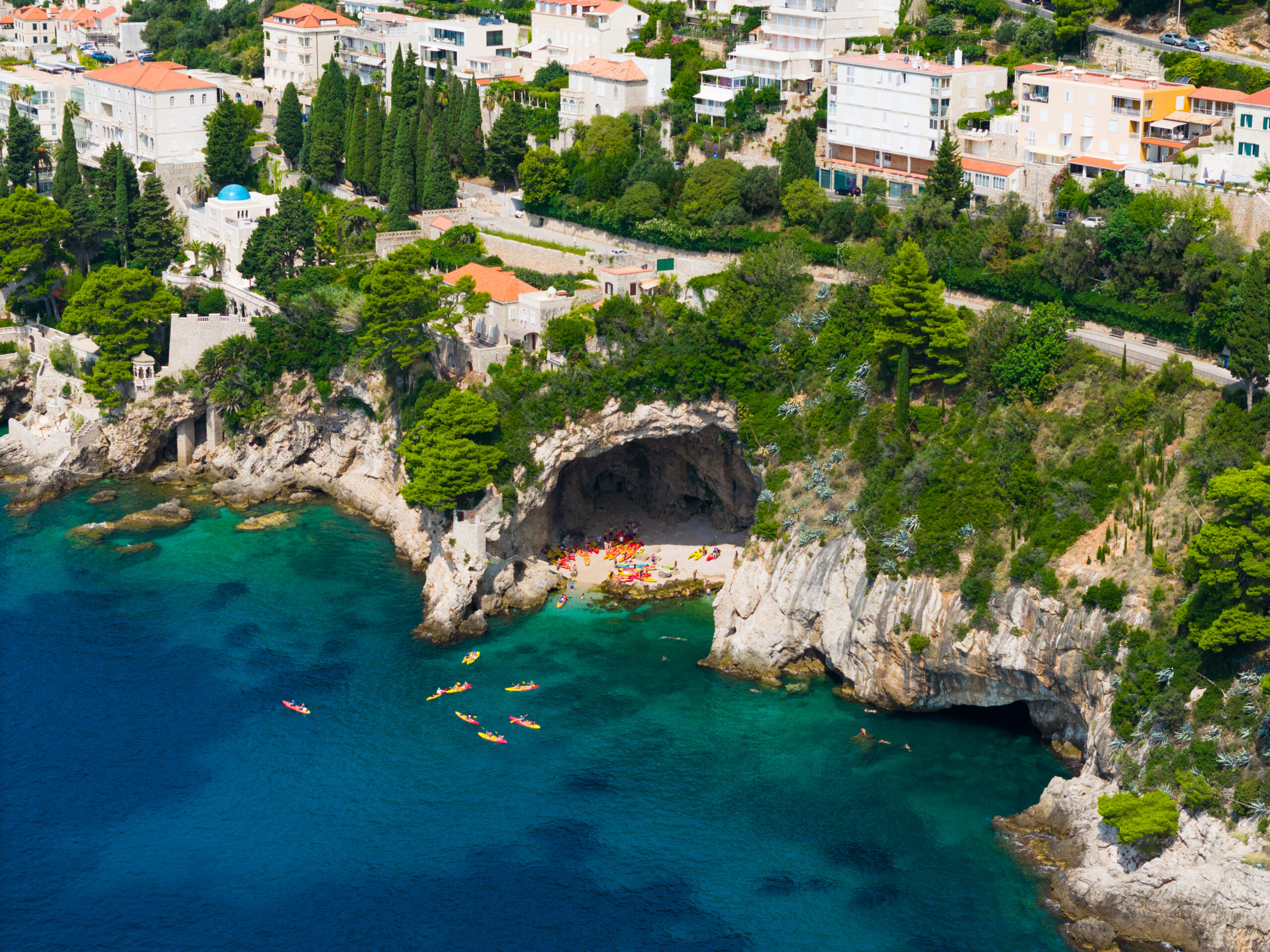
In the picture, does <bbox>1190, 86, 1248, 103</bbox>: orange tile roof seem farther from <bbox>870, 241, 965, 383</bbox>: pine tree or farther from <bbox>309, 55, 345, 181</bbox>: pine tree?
<bbox>309, 55, 345, 181</bbox>: pine tree

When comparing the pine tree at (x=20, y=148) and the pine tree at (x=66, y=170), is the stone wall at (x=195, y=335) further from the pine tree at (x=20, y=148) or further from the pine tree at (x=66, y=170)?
the pine tree at (x=20, y=148)

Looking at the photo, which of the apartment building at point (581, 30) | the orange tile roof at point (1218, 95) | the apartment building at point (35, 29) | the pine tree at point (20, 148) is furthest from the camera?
the apartment building at point (35, 29)

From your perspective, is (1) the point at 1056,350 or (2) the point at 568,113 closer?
(1) the point at 1056,350

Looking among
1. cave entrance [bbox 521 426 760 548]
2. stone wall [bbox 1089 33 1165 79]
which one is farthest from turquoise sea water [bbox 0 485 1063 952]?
stone wall [bbox 1089 33 1165 79]

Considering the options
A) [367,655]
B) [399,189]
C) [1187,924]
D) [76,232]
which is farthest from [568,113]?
[1187,924]

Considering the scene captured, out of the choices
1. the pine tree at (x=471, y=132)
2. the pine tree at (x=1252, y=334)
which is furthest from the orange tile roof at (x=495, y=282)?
the pine tree at (x=1252, y=334)

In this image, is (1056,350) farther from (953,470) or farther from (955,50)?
(955,50)
